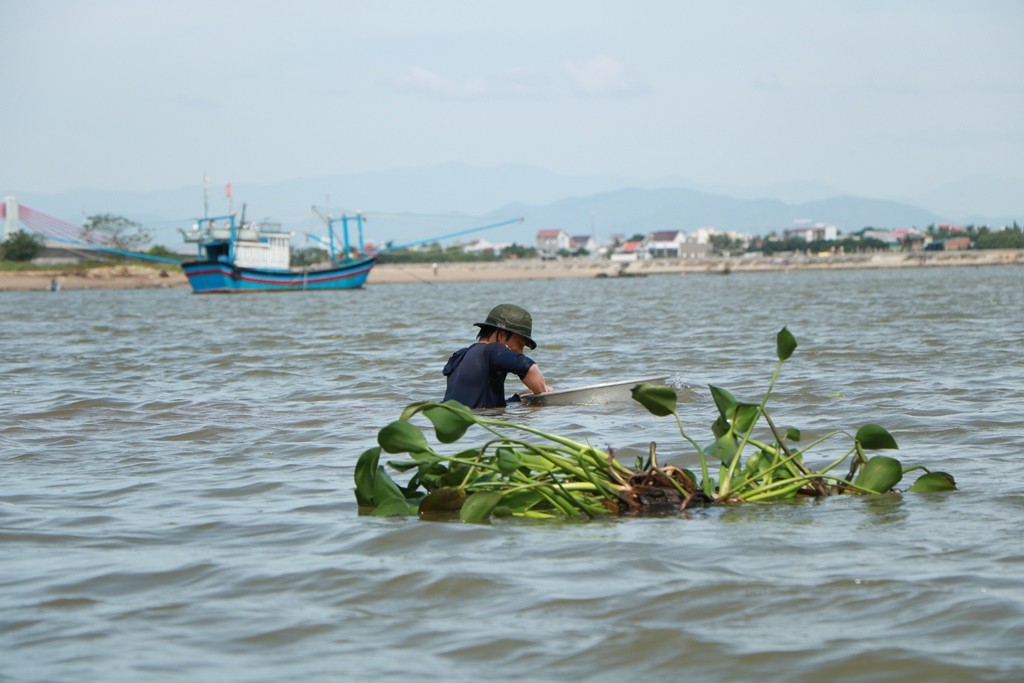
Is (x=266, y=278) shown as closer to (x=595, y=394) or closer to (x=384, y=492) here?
(x=595, y=394)

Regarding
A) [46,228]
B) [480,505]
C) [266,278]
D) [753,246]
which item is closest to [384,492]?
[480,505]

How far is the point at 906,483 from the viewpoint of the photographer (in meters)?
6.13

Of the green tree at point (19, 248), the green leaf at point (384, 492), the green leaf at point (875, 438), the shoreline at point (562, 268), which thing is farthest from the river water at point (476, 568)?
the green tree at point (19, 248)

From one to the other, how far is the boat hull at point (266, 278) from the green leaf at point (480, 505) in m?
66.1

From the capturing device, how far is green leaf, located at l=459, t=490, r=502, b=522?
5234mm

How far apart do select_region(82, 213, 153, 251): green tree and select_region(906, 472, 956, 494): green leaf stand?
4293 inches

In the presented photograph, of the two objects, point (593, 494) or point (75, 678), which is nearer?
point (75, 678)

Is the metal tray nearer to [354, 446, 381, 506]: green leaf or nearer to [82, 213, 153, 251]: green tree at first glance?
[354, 446, 381, 506]: green leaf

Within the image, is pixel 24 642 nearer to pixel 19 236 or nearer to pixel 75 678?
pixel 75 678

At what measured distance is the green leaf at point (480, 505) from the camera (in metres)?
5.23

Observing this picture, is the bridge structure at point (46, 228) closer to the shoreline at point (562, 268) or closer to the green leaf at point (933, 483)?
the shoreline at point (562, 268)

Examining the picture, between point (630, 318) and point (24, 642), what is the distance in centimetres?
2537

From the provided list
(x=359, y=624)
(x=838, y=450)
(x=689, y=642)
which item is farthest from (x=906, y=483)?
(x=359, y=624)

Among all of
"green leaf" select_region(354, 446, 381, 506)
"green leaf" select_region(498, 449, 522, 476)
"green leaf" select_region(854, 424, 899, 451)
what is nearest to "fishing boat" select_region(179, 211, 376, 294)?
"green leaf" select_region(354, 446, 381, 506)
